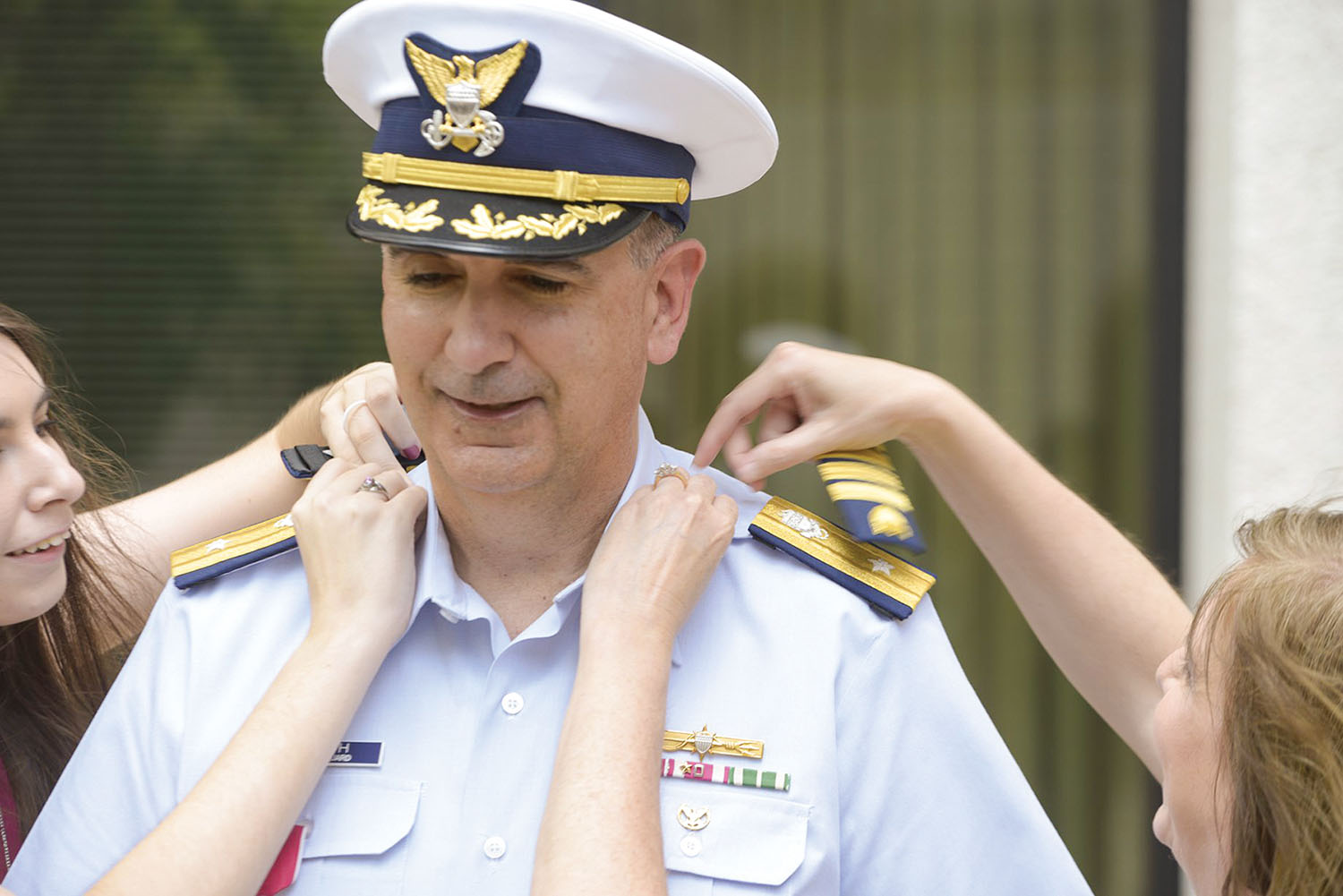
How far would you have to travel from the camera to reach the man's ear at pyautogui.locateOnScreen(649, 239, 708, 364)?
156cm

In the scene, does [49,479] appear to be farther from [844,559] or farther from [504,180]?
[844,559]

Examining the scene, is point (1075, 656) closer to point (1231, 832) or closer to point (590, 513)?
point (1231, 832)

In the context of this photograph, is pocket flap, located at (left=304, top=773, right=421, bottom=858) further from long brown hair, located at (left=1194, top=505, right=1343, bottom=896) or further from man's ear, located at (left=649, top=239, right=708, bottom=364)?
long brown hair, located at (left=1194, top=505, right=1343, bottom=896)

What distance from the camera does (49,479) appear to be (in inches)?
65.9

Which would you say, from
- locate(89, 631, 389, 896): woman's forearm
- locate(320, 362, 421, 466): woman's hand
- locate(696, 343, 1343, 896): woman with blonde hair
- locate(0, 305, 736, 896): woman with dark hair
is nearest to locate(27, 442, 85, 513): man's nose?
locate(0, 305, 736, 896): woman with dark hair

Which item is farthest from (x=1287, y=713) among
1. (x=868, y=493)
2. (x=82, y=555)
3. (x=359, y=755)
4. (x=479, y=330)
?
(x=82, y=555)

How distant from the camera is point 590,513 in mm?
1622

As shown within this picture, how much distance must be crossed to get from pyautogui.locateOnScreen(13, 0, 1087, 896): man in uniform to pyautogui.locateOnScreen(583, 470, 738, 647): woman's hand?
0.08 metres

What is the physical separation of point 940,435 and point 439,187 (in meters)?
0.68

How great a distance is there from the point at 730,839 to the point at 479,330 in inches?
23.5

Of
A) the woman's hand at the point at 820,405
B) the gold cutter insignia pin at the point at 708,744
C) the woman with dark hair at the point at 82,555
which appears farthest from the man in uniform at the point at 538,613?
the woman with dark hair at the point at 82,555

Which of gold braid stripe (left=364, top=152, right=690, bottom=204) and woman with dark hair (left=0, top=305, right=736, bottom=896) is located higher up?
gold braid stripe (left=364, top=152, right=690, bottom=204)

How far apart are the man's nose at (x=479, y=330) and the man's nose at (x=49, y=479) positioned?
0.61m

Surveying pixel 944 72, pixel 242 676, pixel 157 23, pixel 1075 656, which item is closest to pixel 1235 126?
pixel 944 72
